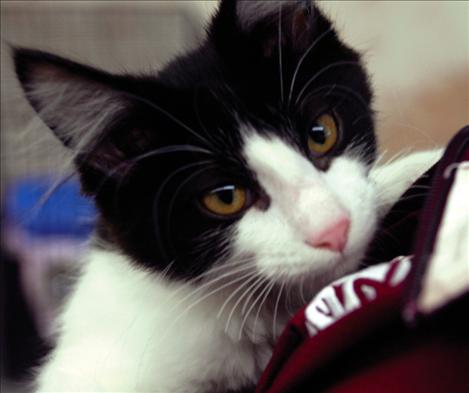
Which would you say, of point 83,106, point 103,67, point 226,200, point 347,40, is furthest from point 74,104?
point 347,40

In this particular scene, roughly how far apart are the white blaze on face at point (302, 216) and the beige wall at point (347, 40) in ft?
0.93

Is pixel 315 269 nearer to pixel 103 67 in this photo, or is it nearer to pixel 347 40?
pixel 347 40

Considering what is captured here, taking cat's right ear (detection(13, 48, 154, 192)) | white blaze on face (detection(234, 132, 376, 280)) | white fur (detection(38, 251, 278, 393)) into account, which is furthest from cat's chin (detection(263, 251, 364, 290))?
cat's right ear (detection(13, 48, 154, 192))

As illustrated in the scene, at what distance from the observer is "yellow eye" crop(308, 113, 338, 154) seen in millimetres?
791

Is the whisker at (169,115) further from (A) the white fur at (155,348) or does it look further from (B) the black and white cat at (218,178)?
(A) the white fur at (155,348)

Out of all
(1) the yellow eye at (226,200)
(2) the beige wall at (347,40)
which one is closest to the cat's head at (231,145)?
(1) the yellow eye at (226,200)

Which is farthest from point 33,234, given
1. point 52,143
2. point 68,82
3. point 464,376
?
point 464,376

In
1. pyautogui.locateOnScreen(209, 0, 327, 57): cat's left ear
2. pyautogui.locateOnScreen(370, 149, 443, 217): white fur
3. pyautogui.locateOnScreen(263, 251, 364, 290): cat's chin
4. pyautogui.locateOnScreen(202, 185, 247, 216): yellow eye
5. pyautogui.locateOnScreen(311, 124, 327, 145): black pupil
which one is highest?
pyautogui.locateOnScreen(209, 0, 327, 57): cat's left ear

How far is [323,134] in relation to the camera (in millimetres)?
803

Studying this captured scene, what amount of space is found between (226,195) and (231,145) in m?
0.06

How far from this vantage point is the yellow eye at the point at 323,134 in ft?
2.59

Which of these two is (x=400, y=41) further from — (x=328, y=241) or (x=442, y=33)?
(x=328, y=241)

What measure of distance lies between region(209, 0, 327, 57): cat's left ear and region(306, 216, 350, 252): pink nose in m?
0.28

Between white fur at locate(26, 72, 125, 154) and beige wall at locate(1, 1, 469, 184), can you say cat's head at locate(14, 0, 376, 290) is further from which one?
beige wall at locate(1, 1, 469, 184)
